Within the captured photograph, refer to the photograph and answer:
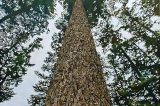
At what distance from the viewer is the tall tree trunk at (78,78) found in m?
4.83

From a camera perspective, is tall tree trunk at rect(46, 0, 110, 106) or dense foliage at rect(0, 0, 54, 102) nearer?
tall tree trunk at rect(46, 0, 110, 106)

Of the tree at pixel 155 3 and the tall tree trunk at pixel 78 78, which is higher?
the tree at pixel 155 3

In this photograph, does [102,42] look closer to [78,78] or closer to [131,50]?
[131,50]

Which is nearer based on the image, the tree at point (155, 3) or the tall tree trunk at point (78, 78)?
the tall tree trunk at point (78, 78)

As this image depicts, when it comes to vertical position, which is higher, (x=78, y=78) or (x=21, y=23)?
(x=21, y=23)

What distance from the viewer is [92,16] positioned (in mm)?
17500

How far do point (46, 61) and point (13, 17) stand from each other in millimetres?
3247

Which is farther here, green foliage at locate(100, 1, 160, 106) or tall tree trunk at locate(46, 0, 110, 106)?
green foliage at locate(100, 1, 160, 106)

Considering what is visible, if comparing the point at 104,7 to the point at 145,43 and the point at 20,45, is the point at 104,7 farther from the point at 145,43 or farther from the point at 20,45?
the point at 20,45

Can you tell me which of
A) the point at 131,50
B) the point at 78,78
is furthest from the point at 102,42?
the point at 78,78

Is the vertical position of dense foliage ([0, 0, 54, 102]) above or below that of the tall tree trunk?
above

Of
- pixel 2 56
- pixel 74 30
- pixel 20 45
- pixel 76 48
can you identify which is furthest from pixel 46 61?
pixel 76 48

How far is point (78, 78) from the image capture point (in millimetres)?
5371

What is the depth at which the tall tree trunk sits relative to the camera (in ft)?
15.9
